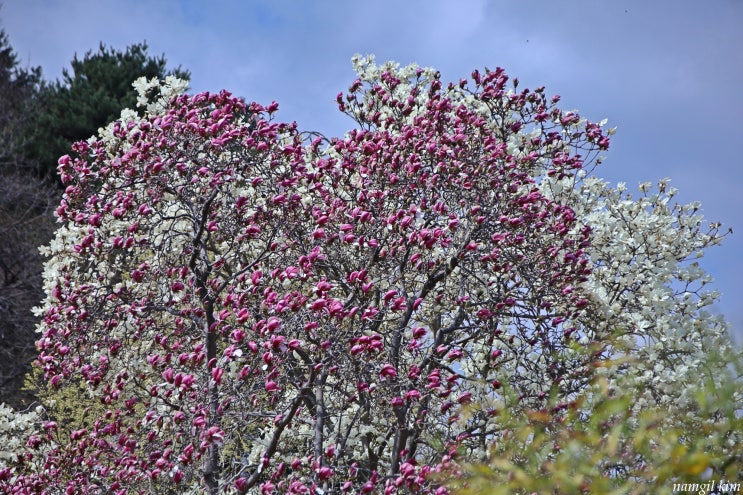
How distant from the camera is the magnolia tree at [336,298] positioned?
538 cm

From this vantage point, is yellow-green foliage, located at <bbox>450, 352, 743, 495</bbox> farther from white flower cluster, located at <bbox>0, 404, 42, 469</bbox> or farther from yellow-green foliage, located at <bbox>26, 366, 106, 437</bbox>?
yellow-green foliage, located at <bbox>26, 366, 106, 437</bbox>

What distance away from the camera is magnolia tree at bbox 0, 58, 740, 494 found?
538 centimetres

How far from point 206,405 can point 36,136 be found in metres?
18.5

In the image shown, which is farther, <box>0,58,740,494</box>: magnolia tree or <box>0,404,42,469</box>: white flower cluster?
<box>0,404,42,469</box>: white flower cluster

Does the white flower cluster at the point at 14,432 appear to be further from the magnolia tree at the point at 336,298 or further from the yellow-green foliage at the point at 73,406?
the yellow-green foliage at the point at 73,406

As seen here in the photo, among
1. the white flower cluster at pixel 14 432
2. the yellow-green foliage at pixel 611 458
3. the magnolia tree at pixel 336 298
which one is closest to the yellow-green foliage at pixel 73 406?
the white flower cluster at pixel 14 432

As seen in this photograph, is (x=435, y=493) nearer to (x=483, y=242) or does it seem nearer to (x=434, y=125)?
(x=483, y=242)

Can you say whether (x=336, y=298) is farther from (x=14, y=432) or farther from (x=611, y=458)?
(x=14, y=432)

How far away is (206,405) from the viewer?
5.34 m

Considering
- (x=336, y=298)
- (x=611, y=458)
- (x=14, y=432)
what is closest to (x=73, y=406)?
(x=14, y=432)

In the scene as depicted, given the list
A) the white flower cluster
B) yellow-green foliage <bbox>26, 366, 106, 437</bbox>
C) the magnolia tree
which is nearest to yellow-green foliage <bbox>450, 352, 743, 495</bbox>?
the magnolia tree

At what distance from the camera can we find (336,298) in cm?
648

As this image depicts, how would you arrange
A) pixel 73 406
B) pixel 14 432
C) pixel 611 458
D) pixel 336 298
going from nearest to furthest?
pixel 611 458 → pixel 336 298 → pixel 14 432 → pixel 73 406

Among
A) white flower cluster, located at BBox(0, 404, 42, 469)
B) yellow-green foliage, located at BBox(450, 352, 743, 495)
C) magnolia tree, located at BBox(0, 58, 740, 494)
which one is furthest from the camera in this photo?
white flower cluster, located at BBox(0, 404, 42, 469)
